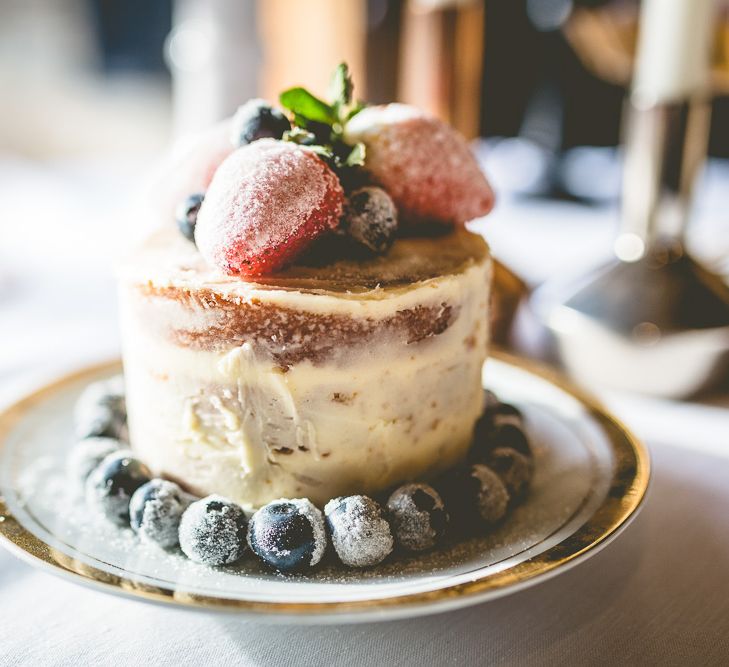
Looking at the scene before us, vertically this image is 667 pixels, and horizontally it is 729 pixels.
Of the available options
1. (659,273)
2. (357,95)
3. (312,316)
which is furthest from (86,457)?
(357,95)

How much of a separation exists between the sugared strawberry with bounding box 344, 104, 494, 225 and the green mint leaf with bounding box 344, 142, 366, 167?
0.03 m

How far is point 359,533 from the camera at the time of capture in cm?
87

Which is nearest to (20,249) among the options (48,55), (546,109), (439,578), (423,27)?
(423,27)

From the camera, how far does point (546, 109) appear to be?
3633 mm

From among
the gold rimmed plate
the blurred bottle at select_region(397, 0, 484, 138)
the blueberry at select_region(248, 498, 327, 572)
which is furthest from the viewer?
the blurred bottle at select_region(397, 0, 484, 138)

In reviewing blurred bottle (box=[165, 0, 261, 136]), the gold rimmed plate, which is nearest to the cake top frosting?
the gold rimmed plate

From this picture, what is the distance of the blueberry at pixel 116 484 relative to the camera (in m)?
0.97

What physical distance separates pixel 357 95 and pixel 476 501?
84.1 inches

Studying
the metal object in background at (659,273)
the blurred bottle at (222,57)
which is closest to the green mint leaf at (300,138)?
the metal object in background at (659,273)

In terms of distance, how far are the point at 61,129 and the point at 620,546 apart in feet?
18.4

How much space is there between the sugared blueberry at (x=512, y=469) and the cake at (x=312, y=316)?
0.08m

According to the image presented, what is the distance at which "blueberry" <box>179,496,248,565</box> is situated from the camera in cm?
87

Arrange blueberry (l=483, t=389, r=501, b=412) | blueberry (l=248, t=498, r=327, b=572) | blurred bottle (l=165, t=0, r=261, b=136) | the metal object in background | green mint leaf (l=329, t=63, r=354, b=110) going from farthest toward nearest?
blurred bottle (l=165, t=0, r=261, b=136), the metal object in background, blueberry (l=483, t=389, r=501, b=412), green mint leaf (l=329, t=63, r=354, b=110), blueberry (l=248, t=498, r=327, b=572)

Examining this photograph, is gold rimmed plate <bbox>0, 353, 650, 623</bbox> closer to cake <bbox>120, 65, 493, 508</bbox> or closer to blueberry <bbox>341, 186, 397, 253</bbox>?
cake <bbox>120, 65, 493, 508</bbox>
